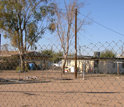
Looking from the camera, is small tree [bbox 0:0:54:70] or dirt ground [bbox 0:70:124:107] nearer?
dirt ground [bbox 0:70:124:107]

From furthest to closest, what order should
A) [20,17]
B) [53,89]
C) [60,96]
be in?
1. [20,17]
2. [53,89]
3. [60,96]

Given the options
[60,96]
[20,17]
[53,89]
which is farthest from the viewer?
[20,17]

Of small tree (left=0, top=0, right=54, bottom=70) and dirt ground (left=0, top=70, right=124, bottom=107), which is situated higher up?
small tree (left=0, top=0, right=54, bottom=70)

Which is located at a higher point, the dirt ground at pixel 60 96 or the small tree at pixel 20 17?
the small tree at pixel 20 17

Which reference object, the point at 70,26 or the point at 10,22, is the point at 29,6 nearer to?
the point at 10,22

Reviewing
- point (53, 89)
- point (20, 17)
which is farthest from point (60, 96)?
point (20, 17)

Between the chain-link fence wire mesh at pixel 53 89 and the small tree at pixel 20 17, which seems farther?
the small tree at pixel 20 17

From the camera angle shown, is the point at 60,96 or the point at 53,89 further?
the point at 53,89

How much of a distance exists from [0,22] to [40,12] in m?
5.56

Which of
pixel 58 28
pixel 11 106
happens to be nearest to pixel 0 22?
pixel 58 28

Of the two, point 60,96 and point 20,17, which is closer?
point 60,96

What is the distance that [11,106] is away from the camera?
567 cm

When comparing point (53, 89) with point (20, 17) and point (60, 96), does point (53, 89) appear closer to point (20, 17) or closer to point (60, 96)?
point (60, 96)

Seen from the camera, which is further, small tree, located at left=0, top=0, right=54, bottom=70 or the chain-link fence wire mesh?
small tree, located at left=0, top=0, right=54, bottom=70
